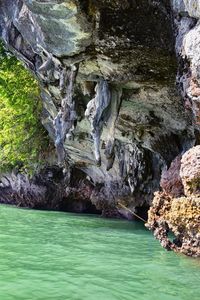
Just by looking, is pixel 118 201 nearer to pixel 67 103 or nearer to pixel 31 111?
pixel 31 111

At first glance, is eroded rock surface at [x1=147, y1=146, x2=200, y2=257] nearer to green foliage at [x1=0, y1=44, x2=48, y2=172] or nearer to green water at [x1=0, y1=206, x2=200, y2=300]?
green water at [x1=0, y1=206, x2=200, y2=300]

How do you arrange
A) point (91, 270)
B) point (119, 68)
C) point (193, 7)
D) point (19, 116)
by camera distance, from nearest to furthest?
point (91, 270)
point (193, 7)
point (119, 68)
point (19, 116)

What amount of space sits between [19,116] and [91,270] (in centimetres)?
1263

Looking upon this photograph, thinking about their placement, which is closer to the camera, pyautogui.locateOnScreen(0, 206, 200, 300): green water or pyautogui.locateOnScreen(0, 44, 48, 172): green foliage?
pyautogui.locateOnScreen(0, 206, 200, 300): green water

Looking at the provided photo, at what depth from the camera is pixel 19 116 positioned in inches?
754

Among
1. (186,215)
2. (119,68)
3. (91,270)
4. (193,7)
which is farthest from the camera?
(119,68)

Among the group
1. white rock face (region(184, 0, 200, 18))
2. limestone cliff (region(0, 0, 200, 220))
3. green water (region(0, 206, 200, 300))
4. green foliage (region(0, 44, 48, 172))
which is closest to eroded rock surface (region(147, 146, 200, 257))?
green water (region(0, 206, 200, 300))

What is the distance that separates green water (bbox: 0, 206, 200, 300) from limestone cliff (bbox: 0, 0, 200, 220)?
2.86 metres

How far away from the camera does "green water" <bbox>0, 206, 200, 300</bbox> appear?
606 cm

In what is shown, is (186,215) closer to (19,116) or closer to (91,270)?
(91,270)

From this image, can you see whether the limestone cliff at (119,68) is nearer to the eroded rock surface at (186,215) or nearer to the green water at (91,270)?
the eroded rock surface at (186,215)

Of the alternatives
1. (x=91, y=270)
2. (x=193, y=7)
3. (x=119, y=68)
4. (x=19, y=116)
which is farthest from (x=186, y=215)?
(x=19, y=116)

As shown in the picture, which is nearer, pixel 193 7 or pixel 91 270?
pixel 91 270

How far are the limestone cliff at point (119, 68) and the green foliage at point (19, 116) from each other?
56.0 inches
